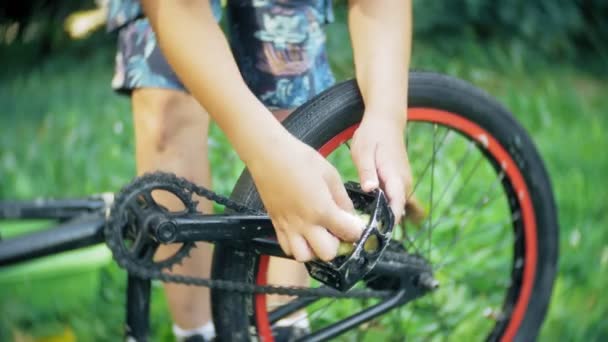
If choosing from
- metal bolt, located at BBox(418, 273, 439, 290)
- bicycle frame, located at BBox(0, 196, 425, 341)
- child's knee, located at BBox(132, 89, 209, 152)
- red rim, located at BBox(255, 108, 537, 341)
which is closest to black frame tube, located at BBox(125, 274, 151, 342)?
bicycle frame, located at BBox(0, 196, 425, 341)

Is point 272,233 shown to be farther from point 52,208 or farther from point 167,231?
point 52,208

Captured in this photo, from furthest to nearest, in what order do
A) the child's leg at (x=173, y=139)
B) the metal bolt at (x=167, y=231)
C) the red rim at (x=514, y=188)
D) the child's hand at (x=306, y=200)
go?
the child's leg at (x=173, y=139) → the red rim at (x=514, y=188) → the metal bolt at (x=167, y=231) → the child's hand at (x=306, y=200)

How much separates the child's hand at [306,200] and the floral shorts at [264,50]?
0.33 meters

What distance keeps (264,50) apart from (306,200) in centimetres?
Result: 39

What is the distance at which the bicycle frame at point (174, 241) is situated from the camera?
3.43 feet

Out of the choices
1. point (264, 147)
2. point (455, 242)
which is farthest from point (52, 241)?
point (455, 242)

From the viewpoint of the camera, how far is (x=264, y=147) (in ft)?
3.11

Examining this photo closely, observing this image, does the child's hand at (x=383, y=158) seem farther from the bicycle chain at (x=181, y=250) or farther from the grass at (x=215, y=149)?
the grass at (x=215, y=149)

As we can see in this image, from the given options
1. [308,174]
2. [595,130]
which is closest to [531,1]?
[595,130]

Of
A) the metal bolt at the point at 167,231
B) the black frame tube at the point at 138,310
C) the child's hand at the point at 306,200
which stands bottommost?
the black frame tube at the point at 138,310

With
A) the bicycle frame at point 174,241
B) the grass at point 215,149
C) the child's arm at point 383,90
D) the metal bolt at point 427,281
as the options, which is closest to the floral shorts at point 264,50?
the child's arm at point 383,90

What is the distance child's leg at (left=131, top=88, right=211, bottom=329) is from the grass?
360 millimetres

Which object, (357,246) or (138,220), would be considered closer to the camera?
(357,246)

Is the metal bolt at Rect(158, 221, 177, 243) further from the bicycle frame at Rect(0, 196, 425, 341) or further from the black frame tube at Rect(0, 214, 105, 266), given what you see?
the black frame tube at Rect(0, 214, 105, 266)
